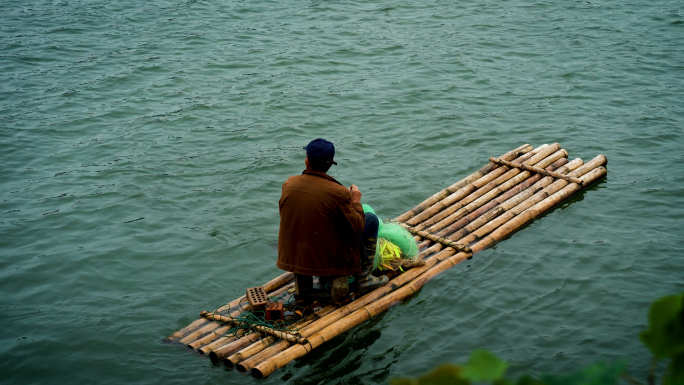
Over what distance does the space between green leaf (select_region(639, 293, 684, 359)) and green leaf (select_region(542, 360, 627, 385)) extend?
93mm

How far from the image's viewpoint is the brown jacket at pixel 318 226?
566 cm

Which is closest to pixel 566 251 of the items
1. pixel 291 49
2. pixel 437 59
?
pixel 437 59

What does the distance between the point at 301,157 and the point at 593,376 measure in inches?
343

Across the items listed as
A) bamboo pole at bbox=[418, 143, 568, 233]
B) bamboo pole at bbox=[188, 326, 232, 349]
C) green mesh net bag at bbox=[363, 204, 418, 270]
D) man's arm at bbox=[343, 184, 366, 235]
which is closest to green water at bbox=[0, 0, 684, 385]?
bamboo pole at bbox=[188, 326, 232, 349]

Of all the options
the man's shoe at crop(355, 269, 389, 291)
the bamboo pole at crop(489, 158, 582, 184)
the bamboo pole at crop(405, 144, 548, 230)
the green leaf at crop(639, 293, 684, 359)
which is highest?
the green leaf at crop(639, 293, 684, 359)

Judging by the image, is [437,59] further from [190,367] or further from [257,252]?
[190,367]

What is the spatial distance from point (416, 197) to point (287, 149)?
2.55 meters

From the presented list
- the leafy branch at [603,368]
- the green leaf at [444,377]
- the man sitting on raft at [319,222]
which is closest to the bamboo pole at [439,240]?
the man sitting on raft at [319,222]

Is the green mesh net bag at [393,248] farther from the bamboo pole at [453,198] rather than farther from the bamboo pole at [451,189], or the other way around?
the bamboo pole at [451,189]

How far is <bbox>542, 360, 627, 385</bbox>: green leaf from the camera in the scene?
149cm

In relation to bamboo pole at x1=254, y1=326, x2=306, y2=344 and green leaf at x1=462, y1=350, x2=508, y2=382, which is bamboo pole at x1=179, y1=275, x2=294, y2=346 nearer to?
bamboo pole at x1=254, y1=326, x2=306, y2=344

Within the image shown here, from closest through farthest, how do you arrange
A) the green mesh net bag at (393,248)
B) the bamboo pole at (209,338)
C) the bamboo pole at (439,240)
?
the bamboo pole at (209,338)
the green mesh net bag at (393,248)
the bamboo pole at (439,240)

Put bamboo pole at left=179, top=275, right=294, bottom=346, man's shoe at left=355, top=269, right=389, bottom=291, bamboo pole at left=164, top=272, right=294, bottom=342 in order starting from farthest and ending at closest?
man's shoe at left=355, top=269, right=389, bottom=291, bamboo pole at left=164, top=272, right=294, bottom=342, bamboo pole at left=179, top=275, right=294, bottom=346

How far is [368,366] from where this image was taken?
5.73 meters
